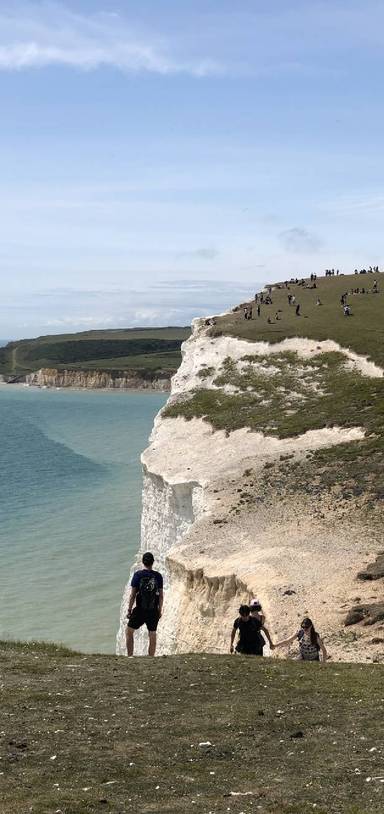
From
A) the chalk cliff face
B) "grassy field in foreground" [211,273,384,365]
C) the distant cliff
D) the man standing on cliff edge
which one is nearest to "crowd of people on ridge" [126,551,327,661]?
the man standing on cliff edge

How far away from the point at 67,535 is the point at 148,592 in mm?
39996

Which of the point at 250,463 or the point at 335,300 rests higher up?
the point at 335,300

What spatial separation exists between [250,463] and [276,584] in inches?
555

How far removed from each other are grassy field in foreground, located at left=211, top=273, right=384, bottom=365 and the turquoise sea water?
679 inches

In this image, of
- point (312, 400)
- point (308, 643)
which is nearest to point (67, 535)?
point (312, 400)

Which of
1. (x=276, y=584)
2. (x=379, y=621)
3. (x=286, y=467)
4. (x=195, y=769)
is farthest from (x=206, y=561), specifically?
(x=195, y=769)

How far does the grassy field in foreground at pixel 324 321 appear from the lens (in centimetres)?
5755

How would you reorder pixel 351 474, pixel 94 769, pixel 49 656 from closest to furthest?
pixel 94 769 < pixel 49 656 < pixel 351 474

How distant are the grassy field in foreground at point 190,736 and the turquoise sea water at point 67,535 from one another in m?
23.4

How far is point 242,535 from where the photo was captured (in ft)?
95.2

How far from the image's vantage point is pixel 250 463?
37625 millimetres

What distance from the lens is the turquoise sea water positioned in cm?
3988

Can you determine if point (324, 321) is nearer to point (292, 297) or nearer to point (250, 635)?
point (292, 297)

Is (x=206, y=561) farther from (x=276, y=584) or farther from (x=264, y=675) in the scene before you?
(x=264, y=675)
